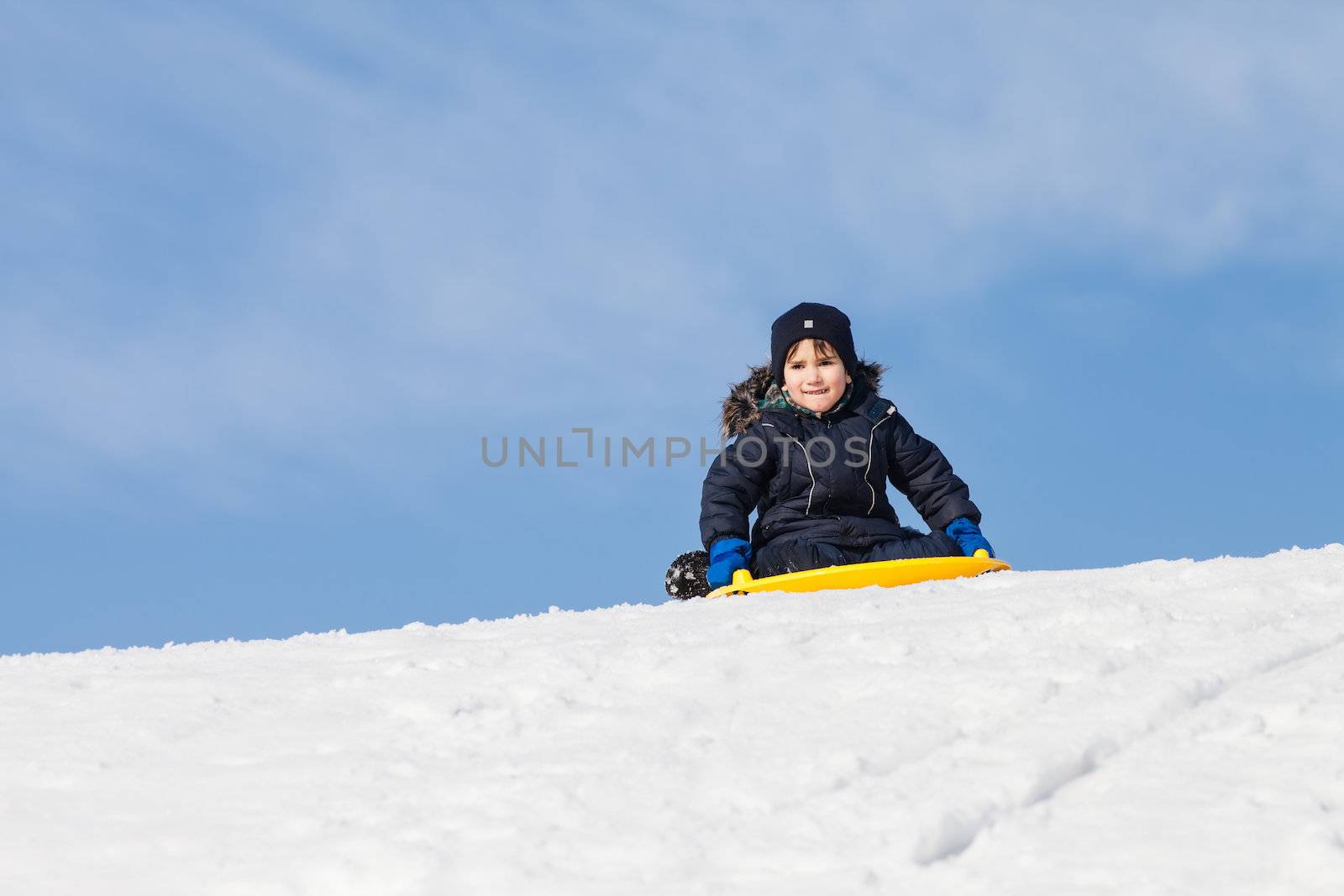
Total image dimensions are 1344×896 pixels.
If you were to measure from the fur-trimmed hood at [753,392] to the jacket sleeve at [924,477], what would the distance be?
0.92 ft

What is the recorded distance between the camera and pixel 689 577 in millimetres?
6562

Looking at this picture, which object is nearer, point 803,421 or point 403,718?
point 403,718

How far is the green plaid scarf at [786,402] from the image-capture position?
6.86 meters

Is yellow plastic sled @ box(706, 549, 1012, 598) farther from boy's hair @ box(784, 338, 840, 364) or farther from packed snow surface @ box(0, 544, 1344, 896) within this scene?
packed snow surface @ box(0, 544, 1344, 896)

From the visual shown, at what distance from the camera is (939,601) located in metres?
4.10

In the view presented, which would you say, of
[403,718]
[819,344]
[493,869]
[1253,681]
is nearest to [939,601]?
[1253,681]

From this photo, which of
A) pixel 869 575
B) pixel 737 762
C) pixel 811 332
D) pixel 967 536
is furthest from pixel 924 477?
pixel 737 762

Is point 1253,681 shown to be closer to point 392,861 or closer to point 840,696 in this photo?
point 840,696

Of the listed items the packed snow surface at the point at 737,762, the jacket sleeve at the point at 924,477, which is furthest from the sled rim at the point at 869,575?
the packed snow surface at the point at 737,762

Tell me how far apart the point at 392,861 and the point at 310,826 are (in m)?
0.27

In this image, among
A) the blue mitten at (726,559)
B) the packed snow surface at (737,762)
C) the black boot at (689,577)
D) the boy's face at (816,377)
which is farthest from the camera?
the boy's face at (816,377)

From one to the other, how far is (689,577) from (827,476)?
3.07 ft

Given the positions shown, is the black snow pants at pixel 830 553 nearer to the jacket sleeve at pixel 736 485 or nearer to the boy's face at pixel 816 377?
the jacket sleeve at pixel 736 485

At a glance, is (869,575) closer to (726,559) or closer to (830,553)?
(830,553)
